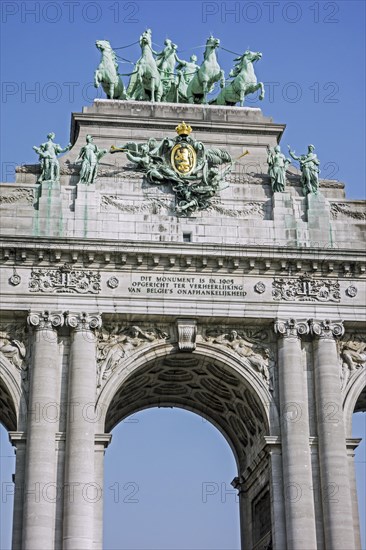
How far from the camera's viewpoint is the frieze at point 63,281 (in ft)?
110

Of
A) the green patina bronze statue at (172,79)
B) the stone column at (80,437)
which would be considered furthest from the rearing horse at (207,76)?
the stone column at (80,437)

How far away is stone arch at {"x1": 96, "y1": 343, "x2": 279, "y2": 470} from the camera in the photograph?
3353 centimetres

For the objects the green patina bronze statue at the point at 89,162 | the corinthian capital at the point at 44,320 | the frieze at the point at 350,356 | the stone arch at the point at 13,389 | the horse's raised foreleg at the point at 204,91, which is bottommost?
the stone arch at the point at 13,389

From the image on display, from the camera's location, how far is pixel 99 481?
31.8 m

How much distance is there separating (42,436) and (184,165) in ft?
32.9

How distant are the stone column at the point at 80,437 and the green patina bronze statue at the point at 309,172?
27.4 feet

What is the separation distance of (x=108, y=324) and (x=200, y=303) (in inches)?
114

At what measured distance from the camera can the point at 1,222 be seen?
34.6 metres

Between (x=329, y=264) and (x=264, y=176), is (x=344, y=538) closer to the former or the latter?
(x=329, y=264)

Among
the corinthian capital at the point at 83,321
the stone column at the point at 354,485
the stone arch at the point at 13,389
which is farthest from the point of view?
the corinthian capital at the point at 83,321

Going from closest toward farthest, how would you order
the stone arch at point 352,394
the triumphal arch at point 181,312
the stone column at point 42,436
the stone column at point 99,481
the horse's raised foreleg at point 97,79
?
the stone column at point 42,436 < the stone column at point 99,481 < the triumphal arch at point 181,312 < the stone arch at point 352,394 < the horse's raised foreleg at point 97,79

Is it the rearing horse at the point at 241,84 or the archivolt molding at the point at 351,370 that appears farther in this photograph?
the rearing horse at the point at 241,84

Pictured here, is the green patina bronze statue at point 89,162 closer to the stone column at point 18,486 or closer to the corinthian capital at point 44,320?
the corinthian capital at point 44,320

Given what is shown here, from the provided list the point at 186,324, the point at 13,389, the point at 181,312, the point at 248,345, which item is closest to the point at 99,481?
the point at 13,389
